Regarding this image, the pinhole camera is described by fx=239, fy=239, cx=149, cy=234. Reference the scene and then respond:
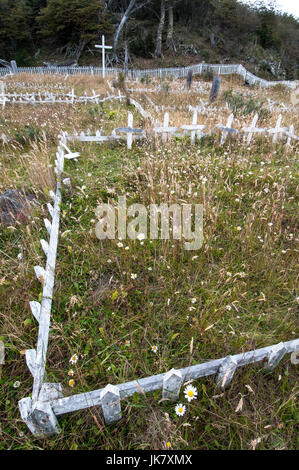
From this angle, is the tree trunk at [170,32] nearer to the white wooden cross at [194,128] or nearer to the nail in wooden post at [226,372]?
the white wooden cross at [194,128]

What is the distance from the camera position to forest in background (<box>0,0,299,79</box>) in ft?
89.6

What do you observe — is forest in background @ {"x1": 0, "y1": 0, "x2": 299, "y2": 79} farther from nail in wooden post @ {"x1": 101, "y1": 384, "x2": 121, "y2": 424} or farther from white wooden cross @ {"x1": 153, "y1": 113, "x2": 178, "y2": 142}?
nail in wooden post @ {"x1": 101, "y1": 384, "x2": 121, "y2": 424}

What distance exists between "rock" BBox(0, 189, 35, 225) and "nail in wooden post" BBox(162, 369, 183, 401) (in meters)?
2.64

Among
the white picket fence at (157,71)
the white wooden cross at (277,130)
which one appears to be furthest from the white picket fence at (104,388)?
the white picket fence at (157,71)

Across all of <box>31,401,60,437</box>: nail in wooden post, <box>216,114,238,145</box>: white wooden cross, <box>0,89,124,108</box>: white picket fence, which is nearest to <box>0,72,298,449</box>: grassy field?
<box>31,401,60,437</box>: nail in wooden post

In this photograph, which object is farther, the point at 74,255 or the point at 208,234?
the point at 208,234

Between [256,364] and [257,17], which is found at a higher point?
[257,17]

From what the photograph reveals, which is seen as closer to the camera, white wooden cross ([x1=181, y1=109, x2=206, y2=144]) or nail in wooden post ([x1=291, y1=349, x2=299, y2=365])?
nail in wooden post ([x1=291, y1=349, x2=299, y2=365])

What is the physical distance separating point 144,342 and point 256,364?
33.9 inches

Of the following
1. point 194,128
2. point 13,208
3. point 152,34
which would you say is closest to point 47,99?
point 194,128

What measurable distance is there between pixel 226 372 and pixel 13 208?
322 centimetres

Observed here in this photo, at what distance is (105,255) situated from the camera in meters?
2.67

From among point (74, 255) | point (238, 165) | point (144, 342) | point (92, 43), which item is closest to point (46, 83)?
point (238, 165)
